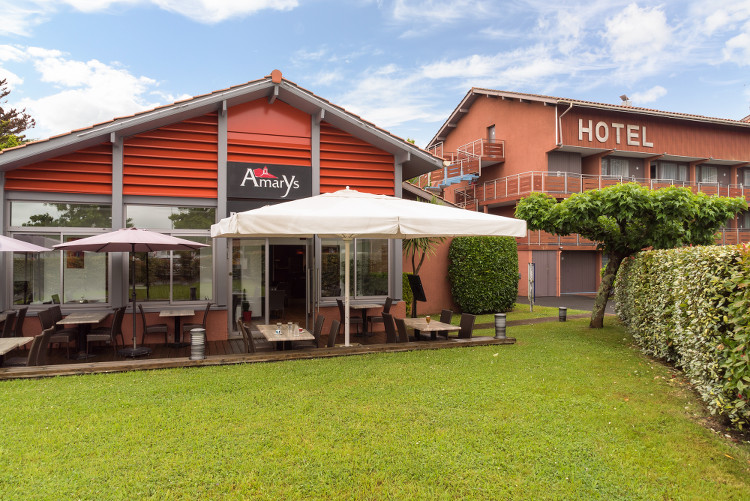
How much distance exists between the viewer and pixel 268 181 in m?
9.64

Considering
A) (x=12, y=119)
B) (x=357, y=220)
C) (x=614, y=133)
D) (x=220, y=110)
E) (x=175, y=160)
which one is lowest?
(x=357, y=220)

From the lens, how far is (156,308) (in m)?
8.93

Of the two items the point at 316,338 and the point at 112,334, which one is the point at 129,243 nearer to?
the point at 112,334

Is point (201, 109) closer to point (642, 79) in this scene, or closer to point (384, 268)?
point (384, 268)

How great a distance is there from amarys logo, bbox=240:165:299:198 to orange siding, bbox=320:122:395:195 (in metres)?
0.71

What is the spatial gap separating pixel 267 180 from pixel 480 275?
723 cm

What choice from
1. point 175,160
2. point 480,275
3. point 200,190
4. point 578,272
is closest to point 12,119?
point 175,160

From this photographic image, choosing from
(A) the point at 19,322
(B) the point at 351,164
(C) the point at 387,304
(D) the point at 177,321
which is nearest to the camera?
(A) the point at 19,322

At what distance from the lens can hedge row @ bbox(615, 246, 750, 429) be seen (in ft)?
12.9

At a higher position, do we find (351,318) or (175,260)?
(175,260)

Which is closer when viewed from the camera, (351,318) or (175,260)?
(175,260)

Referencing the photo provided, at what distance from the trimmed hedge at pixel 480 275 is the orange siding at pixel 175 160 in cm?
754

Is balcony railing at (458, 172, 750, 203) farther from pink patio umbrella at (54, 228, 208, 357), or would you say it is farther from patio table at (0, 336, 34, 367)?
patio table at (0, 336, 34, 367)

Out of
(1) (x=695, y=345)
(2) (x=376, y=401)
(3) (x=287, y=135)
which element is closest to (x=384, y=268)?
(3) (x=287, y=135)
